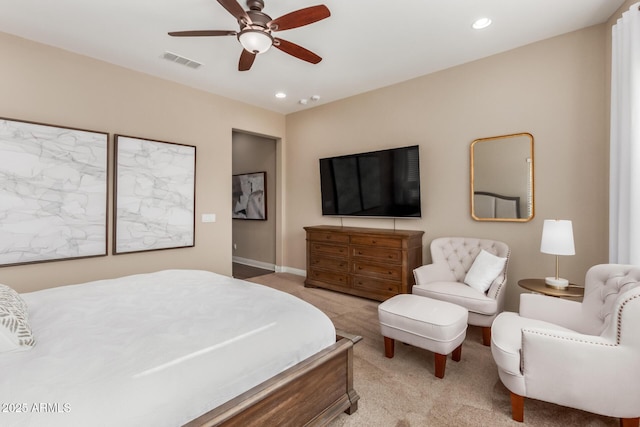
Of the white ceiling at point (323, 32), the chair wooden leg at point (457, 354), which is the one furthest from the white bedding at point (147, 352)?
the white ceiling at point (323, 32)

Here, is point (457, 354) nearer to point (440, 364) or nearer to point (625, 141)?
point (440, 364)

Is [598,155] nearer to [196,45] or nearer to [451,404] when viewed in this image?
[451,404]

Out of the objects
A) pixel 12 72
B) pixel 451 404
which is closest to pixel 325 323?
pixel 451 404

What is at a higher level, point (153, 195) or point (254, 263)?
point (153, 195)

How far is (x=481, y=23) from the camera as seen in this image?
2924 mm

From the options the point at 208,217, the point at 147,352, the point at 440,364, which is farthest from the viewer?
the point at 208,217

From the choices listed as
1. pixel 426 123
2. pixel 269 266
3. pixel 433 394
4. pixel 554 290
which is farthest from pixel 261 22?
pixel 269 266

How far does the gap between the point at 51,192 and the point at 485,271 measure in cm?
461

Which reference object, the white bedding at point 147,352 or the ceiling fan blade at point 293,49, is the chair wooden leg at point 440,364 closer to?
the white bedding at point 147,352

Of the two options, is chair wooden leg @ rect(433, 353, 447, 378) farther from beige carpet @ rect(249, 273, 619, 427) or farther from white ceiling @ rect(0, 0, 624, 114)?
white ceiling @ rect(0, 0, 624, 114)

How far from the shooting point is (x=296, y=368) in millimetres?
1539

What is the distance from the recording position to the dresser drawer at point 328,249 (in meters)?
4.51

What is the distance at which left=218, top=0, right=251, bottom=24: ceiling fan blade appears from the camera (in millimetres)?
2033

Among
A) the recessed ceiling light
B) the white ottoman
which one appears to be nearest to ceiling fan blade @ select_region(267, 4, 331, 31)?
the recessed ceiling light
